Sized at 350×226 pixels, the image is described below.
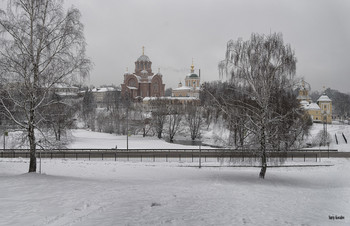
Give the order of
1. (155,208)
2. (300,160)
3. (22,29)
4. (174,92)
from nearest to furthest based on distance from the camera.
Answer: (155,208)
(22,29)
(300,160)
(174,92)

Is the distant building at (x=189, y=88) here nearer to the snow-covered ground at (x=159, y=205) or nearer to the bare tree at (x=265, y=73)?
the bare tree at (x=265, y=73)

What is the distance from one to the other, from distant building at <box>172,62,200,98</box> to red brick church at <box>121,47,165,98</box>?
7459mm

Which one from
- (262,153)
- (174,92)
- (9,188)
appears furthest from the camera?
(174,92)

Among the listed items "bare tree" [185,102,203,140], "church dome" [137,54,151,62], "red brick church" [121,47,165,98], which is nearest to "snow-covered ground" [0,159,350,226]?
"bare tree" [185,102,203,140]

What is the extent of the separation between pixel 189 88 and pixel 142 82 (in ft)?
66.5

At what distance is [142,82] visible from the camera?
11569cm

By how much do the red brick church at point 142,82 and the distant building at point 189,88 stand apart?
294 inches

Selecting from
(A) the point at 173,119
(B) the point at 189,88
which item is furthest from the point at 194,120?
(B) the point at 189,88

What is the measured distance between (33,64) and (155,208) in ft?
30.9

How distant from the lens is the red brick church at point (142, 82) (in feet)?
379

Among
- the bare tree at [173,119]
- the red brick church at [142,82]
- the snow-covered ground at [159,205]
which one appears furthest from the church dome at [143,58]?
the snow-covered ground at [159,205]

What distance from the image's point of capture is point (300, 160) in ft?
94.3

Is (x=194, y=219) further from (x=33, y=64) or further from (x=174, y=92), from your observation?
(x=174, y=92)

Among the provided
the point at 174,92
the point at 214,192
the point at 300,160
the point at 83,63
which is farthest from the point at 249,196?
the point at 174,92
